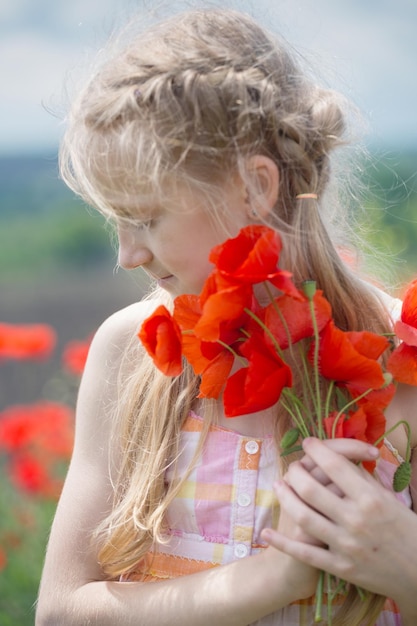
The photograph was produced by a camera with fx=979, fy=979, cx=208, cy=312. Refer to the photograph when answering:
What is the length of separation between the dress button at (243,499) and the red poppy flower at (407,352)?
12.4 inches

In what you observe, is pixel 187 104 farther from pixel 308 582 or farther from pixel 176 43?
pixel 308 582

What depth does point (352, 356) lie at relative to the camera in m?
1.18

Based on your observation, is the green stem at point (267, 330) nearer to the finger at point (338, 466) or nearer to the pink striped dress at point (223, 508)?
the finger at point (338, 466)

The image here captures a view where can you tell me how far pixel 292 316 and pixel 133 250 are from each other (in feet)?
0.95

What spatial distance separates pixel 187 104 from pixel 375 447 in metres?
0.52

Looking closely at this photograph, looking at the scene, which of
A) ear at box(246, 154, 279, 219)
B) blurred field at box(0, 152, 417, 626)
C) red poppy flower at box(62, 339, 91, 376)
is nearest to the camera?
→ ear at box(246, 154, 279, 219)

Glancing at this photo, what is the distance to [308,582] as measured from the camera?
1.27 meters

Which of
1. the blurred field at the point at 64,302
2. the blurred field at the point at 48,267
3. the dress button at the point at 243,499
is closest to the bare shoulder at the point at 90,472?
the dress button at the point at 243,499

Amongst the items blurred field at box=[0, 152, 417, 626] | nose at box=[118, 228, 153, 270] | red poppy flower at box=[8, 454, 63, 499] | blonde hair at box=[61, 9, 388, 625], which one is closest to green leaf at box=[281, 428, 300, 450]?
blonde hair at box=[61, 9, 388, 625]

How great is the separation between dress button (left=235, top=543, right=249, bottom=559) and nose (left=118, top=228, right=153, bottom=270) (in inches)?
17.4

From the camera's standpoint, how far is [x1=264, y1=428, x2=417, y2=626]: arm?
1.21 meters

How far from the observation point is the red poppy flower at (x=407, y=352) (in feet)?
4.20

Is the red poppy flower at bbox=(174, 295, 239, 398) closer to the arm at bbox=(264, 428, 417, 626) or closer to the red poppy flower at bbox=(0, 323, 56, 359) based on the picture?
the arm at bbox=(264, 428, 417, 626)

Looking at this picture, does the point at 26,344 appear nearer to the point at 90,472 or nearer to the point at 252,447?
the point at 90,472
